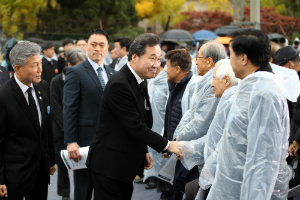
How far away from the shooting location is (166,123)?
13.8 ft

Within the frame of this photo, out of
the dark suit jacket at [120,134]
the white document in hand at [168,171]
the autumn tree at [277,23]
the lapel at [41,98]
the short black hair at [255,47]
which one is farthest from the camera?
the autumn tree at [277,23]

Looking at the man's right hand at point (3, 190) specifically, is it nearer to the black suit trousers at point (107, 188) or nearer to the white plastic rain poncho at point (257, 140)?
the black suit trousers at point (107, 188)

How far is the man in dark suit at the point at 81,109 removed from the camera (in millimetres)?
3537

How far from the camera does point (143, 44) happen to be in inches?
110

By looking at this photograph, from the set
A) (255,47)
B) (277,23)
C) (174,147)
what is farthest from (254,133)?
(277,23)

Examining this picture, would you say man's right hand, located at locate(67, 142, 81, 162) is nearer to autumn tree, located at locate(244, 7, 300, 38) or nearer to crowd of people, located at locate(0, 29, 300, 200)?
crowd of people, located at locate(0, 29, 300, 200)

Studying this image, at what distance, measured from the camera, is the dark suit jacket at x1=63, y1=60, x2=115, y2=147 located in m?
3.56

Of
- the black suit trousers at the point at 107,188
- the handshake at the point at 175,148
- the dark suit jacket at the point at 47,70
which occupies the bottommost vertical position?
the black suit trousers at the point at 107,188

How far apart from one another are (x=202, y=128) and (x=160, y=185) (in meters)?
2.05

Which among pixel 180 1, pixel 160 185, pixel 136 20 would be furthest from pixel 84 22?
pixel 160 185

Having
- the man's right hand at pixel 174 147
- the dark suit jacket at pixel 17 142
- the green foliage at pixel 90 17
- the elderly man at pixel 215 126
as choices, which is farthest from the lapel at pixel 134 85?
the green foliage at pixel 90 17

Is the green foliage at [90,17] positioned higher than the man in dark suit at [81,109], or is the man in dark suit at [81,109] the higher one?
the green foliage at [90,17]

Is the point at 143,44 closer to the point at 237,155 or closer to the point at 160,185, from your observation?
the point at 237,155

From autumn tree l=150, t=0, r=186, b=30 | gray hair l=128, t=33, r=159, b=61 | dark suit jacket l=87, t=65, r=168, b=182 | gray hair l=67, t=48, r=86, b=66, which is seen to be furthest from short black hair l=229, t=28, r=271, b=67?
autumn tree l=150, t=0, r=186, b=30
